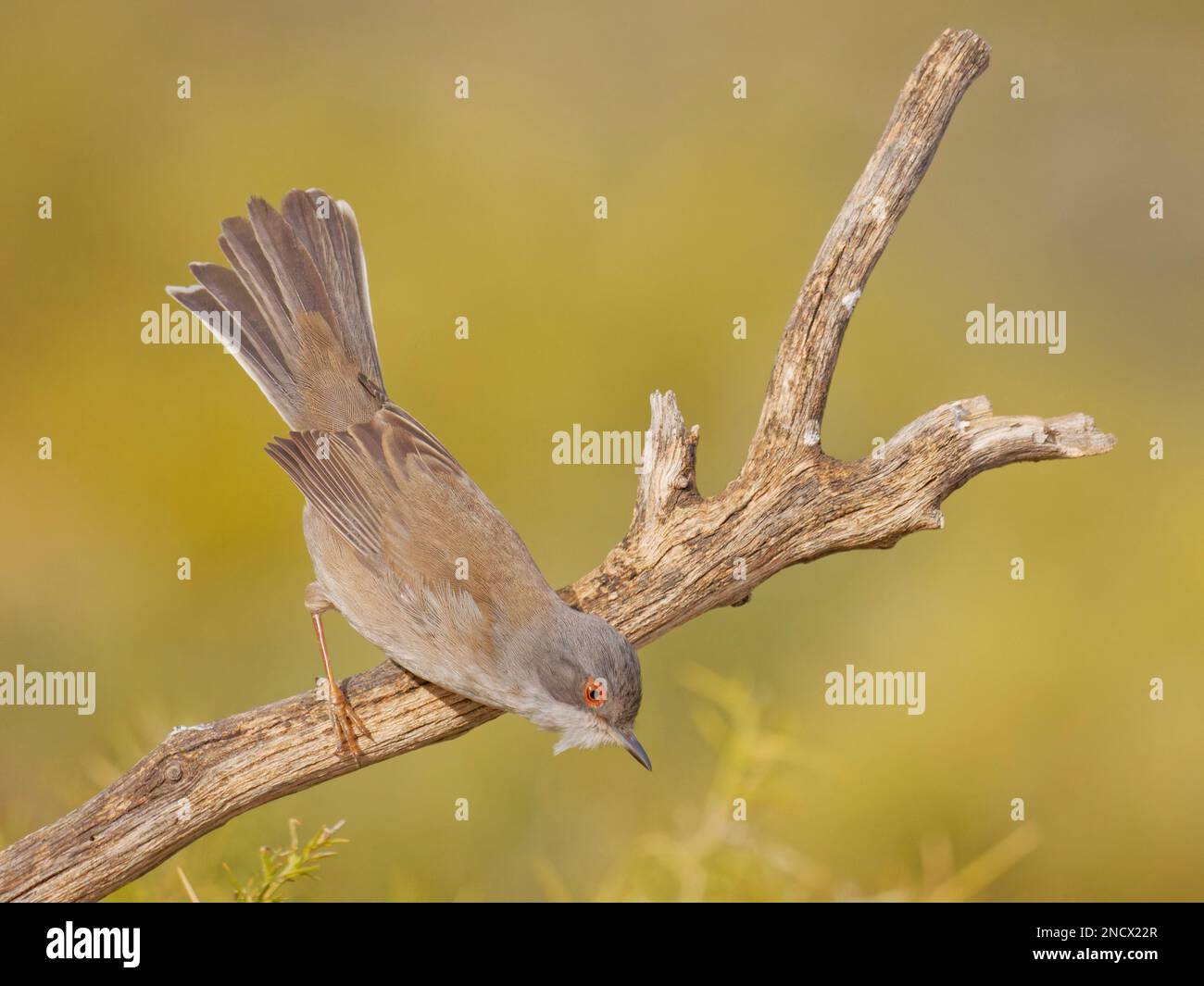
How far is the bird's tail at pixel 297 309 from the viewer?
3668mm

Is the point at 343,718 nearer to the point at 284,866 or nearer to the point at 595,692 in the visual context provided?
the point at 284,866

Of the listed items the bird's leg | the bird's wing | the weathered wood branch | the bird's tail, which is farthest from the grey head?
the bird's tail

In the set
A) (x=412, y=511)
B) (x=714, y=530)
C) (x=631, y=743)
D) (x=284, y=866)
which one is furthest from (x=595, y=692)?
(x=284, y=866)

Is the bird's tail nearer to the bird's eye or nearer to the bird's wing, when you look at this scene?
the bird's wing

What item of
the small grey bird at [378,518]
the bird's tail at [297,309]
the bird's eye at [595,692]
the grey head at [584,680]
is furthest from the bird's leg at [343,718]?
the bird's tail at [297,309]

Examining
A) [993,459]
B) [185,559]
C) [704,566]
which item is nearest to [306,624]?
[185,559]

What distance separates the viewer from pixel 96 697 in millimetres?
5723

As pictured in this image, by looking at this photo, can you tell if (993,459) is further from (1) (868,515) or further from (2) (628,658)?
(2) (628,658)

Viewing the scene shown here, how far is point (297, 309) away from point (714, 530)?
1.47m

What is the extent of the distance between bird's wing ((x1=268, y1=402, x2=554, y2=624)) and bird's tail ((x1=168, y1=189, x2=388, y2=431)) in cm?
17

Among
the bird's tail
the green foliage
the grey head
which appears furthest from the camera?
the bird's tail

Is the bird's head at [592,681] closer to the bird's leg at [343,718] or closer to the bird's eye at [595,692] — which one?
the bird's eye at [595,692]

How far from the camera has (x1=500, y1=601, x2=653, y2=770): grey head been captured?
10.1ft

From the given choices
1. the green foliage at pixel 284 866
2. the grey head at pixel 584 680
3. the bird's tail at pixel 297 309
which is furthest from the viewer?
the bird's tail at pixel 297 309
